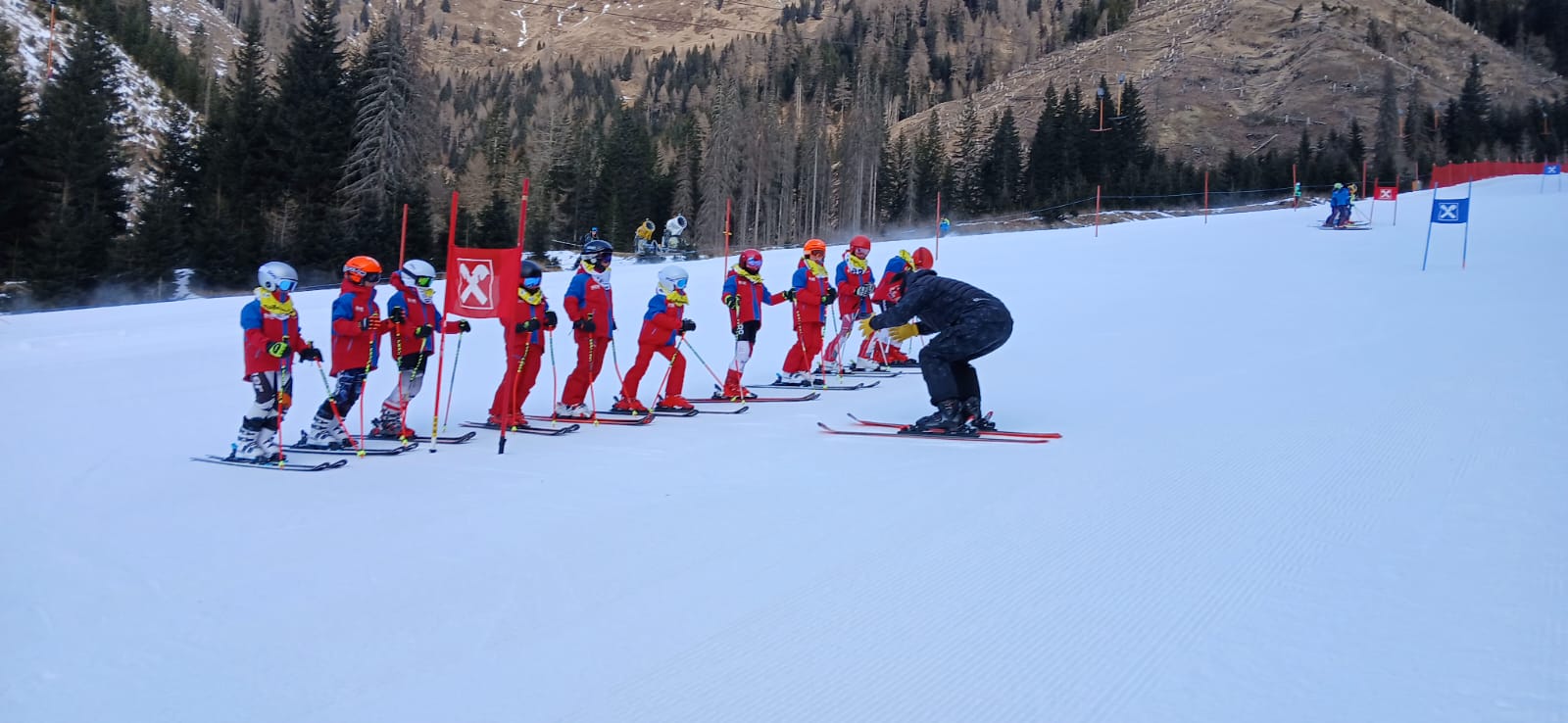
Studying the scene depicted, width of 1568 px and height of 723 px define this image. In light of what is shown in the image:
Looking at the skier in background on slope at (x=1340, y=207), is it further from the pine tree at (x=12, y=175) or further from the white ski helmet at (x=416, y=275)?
the pine tree at (x=12, y=175)

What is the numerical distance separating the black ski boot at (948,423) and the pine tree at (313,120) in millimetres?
34250

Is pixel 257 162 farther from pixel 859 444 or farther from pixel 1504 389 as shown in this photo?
pixel 1504 389

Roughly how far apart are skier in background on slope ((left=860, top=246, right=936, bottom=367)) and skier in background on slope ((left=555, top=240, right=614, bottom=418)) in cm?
316

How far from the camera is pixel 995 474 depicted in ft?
25.1

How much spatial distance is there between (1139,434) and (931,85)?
142223 mm

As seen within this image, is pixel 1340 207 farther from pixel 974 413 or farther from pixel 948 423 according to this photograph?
pixel 948 423

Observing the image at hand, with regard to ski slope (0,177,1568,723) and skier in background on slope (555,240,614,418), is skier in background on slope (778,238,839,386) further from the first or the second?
skier in background on slope (555,240,614,418)

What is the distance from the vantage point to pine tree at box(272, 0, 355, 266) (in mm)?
39250

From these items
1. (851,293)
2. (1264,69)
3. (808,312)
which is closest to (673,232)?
(851,293)

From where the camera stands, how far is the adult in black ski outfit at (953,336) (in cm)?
936

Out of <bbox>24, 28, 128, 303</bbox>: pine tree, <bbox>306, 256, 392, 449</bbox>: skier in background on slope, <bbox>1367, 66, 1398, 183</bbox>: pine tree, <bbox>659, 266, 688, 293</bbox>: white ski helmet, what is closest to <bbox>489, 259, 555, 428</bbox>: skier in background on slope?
<bbox>659, 266, 688, 293</bbox>: white ski helmet

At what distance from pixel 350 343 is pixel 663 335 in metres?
3.30

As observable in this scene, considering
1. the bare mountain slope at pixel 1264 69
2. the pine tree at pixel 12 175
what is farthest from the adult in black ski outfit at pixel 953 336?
the bare mountain slope at pixel 1264 69

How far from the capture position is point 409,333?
9.77 metres
